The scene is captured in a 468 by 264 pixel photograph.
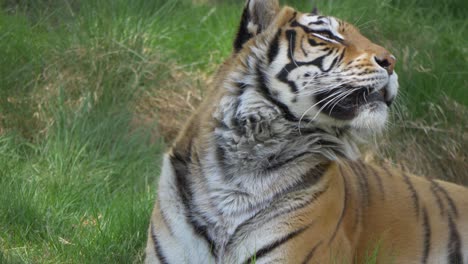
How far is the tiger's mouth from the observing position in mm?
3441

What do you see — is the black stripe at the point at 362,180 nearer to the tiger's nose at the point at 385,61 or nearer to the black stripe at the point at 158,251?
the tiger's nose at the point at 385,61

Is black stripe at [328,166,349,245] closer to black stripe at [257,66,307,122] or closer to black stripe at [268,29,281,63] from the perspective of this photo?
black stripe at [257,66,307,122]

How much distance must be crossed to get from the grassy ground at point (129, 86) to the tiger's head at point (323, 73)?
1452mm

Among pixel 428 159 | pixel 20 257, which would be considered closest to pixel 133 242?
pixel 20 257

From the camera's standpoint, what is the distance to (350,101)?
3482 millimetres

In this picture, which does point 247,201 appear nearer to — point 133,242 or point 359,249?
point 359,249

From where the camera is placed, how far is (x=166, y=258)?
3.59 meters

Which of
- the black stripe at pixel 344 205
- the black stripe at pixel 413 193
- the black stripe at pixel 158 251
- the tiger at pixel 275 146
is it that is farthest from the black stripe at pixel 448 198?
the black stripe at pixel 158 251

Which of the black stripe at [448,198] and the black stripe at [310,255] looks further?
the black stripe at [448,198]

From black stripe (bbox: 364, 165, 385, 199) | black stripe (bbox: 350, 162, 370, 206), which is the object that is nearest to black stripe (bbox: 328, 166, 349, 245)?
black stripe (bbox: 350, 162, 370, 206)

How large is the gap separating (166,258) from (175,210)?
0.19 metres

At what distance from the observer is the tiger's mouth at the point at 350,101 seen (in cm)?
344

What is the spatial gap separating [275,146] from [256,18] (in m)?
0.54

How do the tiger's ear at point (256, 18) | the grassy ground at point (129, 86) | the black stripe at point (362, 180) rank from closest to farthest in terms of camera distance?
the tiger's ear at point (256, 18) → the black stripe at point (362, 180) → the grassy ground at point (129, 86)
